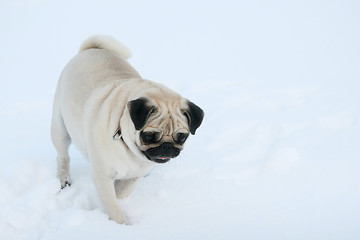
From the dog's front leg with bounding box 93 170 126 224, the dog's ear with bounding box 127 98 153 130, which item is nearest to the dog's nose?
the dog's ear with bounding box 127 98 153 130

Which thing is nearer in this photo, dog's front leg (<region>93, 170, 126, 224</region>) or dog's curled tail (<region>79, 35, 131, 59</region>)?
dog's front leg (<region>93, 170, 126, 224</region>)

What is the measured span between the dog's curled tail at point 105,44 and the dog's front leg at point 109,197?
1743 millimetres

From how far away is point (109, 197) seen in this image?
10.4ft

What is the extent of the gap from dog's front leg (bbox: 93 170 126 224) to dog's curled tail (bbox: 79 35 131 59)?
5.72 feet

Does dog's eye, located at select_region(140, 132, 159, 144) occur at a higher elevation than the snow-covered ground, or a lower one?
higher

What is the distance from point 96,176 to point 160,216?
63 cm

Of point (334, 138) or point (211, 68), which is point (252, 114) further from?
point (211, 68)

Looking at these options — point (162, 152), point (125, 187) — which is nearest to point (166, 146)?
point (162, 152)

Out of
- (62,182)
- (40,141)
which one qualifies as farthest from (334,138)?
(40,141)

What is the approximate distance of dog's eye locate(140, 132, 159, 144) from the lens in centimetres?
278

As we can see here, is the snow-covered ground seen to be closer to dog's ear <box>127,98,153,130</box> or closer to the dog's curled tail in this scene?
dog's ear <box>127,98,153,130</box>

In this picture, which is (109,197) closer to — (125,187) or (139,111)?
(125,187)

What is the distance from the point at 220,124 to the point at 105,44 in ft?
5.70

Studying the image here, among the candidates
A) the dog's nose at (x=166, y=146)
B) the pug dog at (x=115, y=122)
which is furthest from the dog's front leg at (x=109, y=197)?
the dog's nose at (x=166, y=146)
